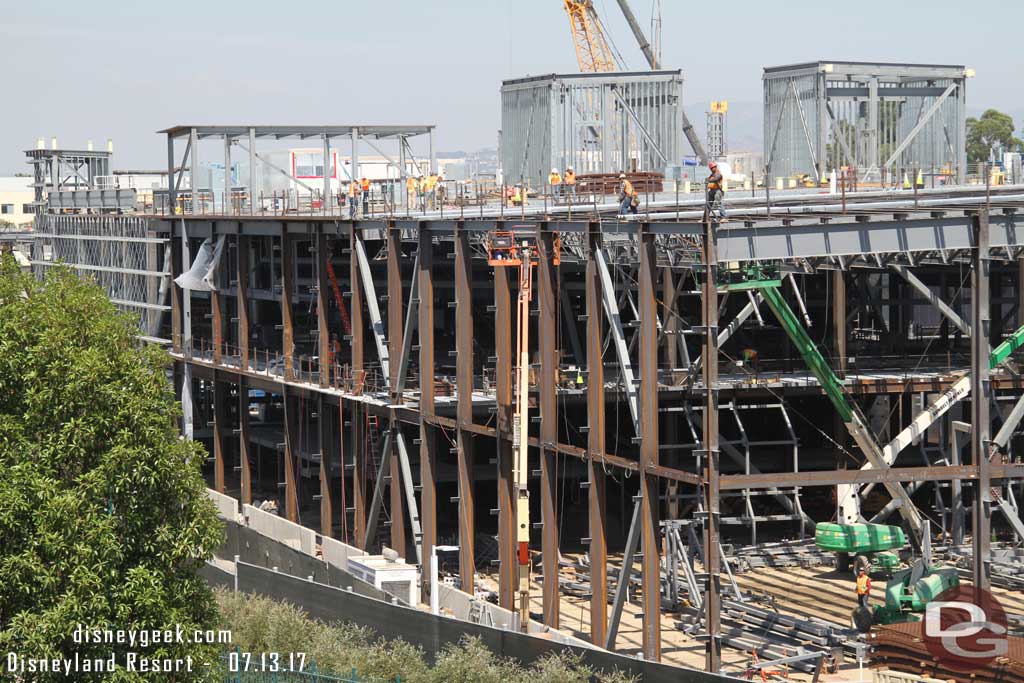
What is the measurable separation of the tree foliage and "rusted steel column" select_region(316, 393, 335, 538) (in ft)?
32.4

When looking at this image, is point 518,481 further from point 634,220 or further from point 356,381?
point 356,381

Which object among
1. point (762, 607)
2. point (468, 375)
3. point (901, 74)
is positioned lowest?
point (762, 607)

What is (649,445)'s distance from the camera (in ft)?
103

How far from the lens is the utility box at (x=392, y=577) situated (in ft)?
130

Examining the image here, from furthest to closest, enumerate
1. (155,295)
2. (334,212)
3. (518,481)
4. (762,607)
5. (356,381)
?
(155,295) < (334,212) < (356,381) < (762,607) < (518,481)

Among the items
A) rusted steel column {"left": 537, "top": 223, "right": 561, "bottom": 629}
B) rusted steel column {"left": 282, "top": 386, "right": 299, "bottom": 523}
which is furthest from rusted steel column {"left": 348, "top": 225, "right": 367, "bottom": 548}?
rusted steel column {"left": 537, "top": 223, "right": 561, "bottom": 629}

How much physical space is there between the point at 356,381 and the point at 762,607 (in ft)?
45.4

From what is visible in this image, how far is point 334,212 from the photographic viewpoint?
172ft

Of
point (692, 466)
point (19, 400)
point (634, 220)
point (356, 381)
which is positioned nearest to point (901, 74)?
point (692, 466)

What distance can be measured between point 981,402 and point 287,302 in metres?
24.9

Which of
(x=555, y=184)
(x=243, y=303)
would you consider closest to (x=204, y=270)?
(x=243, y=303)

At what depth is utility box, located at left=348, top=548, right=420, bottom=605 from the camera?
130 feet

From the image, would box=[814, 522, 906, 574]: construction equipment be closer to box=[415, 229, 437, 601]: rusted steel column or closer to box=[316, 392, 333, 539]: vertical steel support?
box=[415, 229, 437, 601]: rusted steel column

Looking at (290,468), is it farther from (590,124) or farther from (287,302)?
(590,124)
